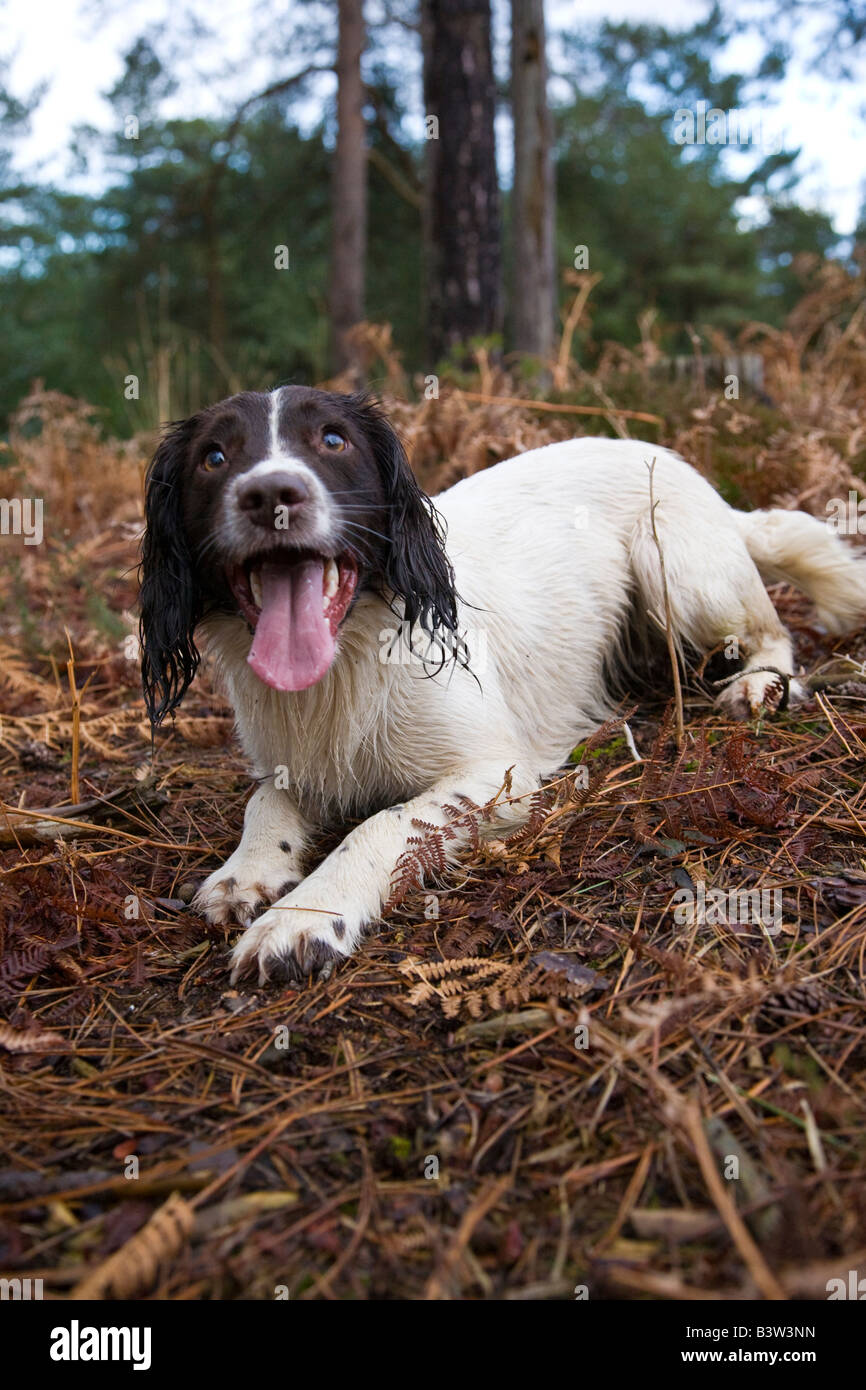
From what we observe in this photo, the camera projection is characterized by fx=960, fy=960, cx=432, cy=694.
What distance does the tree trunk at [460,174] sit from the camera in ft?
27.2

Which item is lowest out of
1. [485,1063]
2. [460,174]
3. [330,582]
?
[485,1063]

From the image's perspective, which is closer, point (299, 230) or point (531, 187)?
point (531, 187)

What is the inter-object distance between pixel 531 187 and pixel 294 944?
10.1 metres

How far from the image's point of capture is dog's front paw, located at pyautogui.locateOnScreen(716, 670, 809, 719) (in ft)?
11.1

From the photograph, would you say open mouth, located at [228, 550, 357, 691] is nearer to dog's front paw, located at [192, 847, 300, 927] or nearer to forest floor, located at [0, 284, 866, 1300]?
dog's front paw, located at [192, 847, 300, 927]

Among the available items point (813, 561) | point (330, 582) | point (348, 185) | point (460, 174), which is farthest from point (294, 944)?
point (348, 185)

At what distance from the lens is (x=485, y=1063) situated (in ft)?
6.07

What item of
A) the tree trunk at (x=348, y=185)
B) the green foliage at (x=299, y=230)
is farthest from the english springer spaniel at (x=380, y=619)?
the green foliage at (x=299, y=230)

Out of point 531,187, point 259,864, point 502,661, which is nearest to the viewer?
point 259,864

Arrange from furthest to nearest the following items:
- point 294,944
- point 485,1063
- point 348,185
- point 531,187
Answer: point 348,185 → point 531,187 → point 294,944 → point 485,1063

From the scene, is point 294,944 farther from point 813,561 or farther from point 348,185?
point 348,185

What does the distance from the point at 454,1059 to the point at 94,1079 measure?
2.35ft

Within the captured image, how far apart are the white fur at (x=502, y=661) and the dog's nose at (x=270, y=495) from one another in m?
0.47
